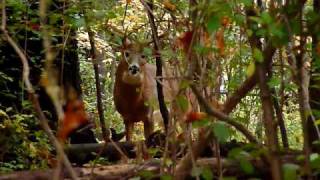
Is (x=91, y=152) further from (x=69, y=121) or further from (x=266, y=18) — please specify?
(x=69, y=121)

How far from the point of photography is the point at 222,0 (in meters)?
2.12

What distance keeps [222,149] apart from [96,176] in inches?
61.1

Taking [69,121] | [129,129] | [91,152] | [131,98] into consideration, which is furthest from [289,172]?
[131,98]

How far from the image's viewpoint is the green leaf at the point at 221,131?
6.65 ft

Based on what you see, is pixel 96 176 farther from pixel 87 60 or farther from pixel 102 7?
pixel 87 60

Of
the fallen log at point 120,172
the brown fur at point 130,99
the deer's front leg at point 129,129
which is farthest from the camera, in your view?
the brown fur at point 130,99

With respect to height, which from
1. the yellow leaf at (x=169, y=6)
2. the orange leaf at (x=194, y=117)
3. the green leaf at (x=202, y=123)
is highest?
the yellow leaf at (x=169, y=6)

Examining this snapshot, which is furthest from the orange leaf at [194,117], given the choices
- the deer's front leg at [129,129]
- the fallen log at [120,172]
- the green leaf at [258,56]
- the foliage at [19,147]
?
the deer's front leg at [129,129]

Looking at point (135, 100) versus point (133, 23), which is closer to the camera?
point (133, 23)

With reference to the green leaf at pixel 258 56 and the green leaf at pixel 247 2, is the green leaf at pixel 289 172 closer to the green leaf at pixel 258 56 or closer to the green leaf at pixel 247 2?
the green leaf at pixel 258 56

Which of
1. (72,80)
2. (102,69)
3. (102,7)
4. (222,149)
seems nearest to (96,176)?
(102,7)

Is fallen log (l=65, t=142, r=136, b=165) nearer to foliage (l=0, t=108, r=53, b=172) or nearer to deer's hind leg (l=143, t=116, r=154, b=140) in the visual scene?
foliage (l=0, t=108, r=53, b=172)

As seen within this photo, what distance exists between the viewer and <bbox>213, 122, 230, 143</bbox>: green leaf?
2027 mm

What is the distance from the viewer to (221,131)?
2.03 m
